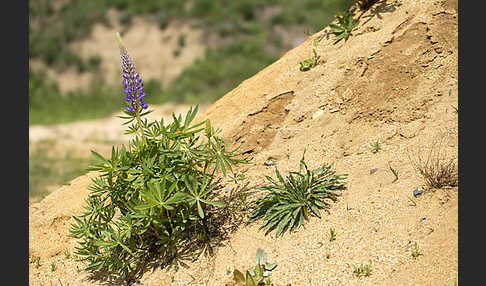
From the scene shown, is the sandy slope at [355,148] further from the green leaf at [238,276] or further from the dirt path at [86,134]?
the dirt path at [86,134]

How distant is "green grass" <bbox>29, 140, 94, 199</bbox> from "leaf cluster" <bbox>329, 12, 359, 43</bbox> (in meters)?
4.12

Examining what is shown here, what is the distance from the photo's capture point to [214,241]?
3994 mm

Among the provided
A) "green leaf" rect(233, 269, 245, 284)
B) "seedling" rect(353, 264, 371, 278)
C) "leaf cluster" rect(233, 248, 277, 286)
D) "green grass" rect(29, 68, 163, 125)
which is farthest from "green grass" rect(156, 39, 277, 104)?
"seedling" rect(353, 264, 371, 278)

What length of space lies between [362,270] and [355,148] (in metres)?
1.34

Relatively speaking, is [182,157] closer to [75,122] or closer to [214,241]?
[214,241]

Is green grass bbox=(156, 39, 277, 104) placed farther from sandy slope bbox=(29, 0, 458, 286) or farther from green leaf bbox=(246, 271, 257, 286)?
green leaf bbox=(246, 271, 257, 286)

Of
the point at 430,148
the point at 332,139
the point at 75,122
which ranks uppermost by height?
the point at 75,122

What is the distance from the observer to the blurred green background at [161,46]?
14.9 meters

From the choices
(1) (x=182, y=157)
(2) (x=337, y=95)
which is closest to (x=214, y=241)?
(1) (x=182, y=157)

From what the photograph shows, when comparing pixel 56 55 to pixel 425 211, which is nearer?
pixel 425 211

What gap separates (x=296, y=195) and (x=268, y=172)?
0.65 metres

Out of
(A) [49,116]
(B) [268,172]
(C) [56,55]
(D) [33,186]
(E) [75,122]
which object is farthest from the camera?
(C) [56,55]

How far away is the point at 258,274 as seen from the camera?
11.4 ft

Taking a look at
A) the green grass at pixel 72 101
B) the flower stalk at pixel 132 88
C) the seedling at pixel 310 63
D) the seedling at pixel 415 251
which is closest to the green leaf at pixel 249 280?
the seedling at pixel 415 251
